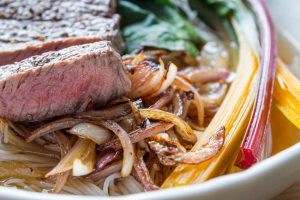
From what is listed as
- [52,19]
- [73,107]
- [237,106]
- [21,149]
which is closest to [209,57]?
[237,106]

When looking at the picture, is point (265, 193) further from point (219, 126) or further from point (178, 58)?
point (178, 58)

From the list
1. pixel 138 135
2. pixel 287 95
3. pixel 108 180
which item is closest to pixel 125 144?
pixel 138 135

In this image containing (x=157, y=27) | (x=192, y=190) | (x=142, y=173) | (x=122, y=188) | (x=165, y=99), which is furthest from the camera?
(x=157, y=27)

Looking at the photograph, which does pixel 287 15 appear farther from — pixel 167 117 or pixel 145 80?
pixel 167 117

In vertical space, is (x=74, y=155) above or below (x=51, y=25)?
below

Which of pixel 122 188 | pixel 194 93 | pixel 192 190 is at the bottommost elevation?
pixel 122 188

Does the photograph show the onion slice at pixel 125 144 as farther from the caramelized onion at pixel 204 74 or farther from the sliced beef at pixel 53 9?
the sliced beef at pixel 53 9

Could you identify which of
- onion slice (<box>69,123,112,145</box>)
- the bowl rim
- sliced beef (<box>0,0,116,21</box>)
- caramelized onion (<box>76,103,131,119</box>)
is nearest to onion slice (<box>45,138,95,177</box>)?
onion slice (<box>69,123,112,145</box>)

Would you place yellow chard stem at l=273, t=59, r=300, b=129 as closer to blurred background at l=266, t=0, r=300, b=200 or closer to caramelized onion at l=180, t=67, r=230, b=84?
caramelized onion at l=180, t=67, r=230, b=84
